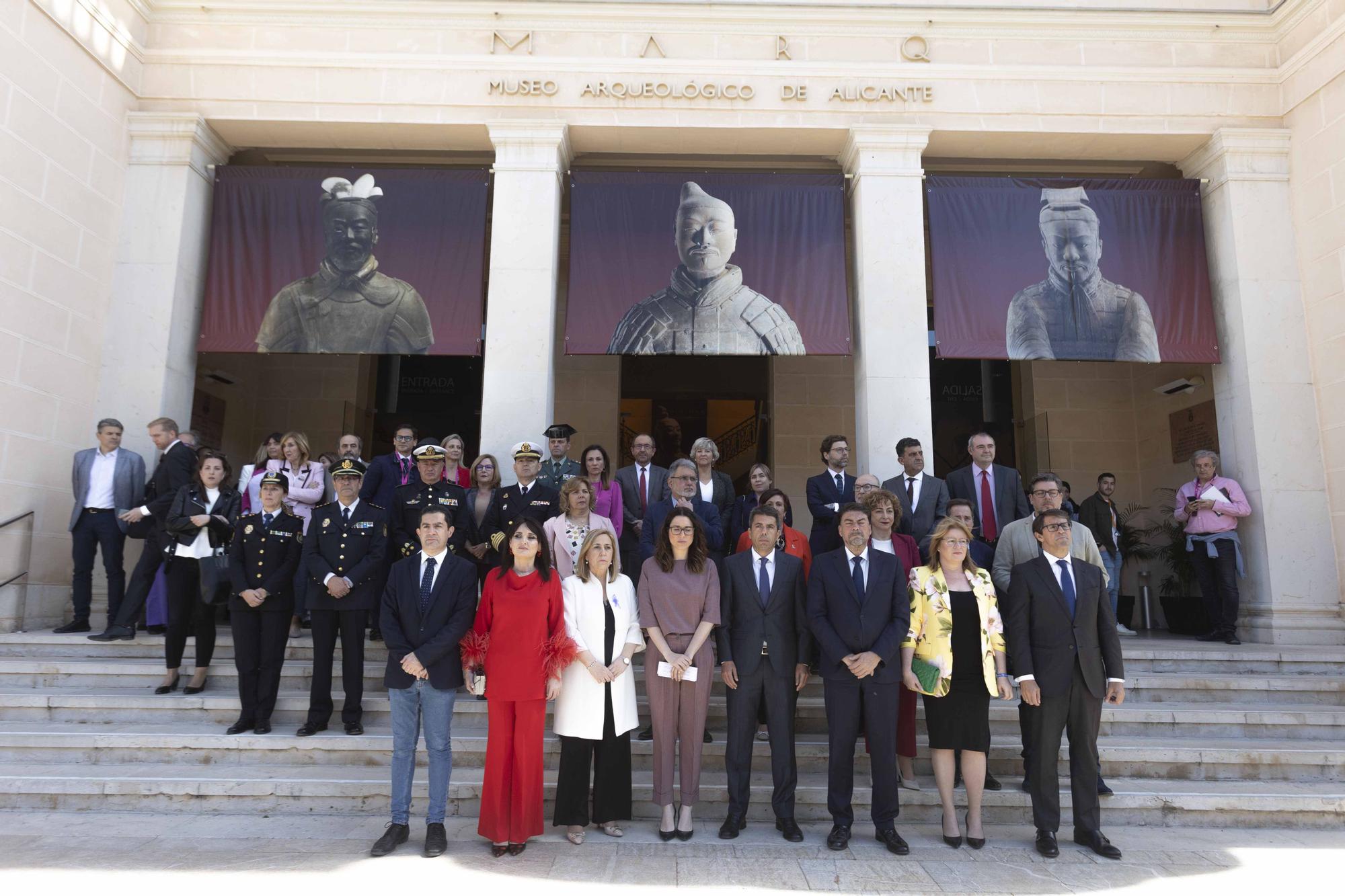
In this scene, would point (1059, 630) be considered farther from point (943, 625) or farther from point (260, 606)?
point (260, 606)

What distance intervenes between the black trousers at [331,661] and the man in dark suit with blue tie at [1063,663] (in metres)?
4.56

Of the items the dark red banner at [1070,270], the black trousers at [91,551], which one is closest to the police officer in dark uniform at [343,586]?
the black trousers at [91,551]

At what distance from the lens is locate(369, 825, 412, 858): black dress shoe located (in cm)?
471

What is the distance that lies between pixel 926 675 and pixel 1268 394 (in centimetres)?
670

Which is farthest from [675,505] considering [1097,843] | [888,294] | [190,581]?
[888,294]

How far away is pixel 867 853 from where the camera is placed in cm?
487

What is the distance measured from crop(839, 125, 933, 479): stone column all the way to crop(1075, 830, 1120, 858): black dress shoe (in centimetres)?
447

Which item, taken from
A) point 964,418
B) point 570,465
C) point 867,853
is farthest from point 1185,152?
point 867,853

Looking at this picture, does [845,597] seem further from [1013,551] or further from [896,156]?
[896,156]

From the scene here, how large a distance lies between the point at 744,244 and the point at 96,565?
7.84 metres

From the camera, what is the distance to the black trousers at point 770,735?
5.15 meters

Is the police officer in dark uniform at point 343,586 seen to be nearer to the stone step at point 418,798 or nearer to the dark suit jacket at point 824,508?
the stone step at point 418,798

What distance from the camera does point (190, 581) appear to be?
6.75 m

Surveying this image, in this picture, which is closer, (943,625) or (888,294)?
(943,625)
